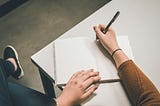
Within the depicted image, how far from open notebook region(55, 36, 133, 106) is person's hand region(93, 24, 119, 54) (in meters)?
0.02

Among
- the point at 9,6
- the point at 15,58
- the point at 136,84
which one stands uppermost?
the point at 9,6

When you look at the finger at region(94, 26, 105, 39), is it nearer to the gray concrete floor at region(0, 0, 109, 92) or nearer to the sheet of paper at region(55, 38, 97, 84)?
the sheet of paper at region(55, 38, 97, 84)

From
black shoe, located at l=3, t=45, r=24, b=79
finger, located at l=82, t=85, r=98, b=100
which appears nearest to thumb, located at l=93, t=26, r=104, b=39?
finger, located at l=82, t=85, r=98, b=100

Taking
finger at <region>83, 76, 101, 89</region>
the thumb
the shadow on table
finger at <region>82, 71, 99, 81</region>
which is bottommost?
finger at <region>83, 76, 101, 89</region>

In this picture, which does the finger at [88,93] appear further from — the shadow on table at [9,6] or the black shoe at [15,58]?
the shadow on table at [9,6]

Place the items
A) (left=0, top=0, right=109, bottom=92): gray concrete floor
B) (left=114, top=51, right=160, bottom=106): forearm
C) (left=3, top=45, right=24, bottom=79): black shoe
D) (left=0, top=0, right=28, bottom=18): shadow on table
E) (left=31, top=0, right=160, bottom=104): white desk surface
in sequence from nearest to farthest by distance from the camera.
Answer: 1. (left=114, top=51, right=160, bottom=106): forearm
2. (left=31, top=0, right=160, bottom=104): white desk surface
3. (left=3, top=45, right=24, bottom=79): black shoe
4. (left=0, top=0, right=109, bottom=92): gray concrete floor
5. (left=0, top=0, right=28, bottom=18): shadow on table

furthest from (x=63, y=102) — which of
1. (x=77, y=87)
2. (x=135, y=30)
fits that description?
(x=135, y=30)

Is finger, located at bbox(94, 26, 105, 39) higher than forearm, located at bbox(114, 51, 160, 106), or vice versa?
finger, located at bbox(94, 26, 105, 39)

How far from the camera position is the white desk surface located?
1.02 meters

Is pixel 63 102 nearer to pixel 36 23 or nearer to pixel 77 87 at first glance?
pixel 77 87

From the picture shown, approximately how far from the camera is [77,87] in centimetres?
96

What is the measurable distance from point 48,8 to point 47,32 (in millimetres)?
300

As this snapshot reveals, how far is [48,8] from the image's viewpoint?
7.85 feet

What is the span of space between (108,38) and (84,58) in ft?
0.44
